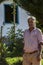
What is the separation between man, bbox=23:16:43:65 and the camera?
934cm

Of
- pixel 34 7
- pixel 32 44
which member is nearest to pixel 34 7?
pixel 34 7

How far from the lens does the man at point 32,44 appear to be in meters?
9.34

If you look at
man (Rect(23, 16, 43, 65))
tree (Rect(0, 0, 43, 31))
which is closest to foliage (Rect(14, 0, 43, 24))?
tree (Rect(0, 0, 43, 31))

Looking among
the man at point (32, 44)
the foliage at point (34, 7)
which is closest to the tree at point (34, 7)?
the foliage at point (34, 7)

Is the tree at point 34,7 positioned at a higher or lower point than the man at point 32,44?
higher

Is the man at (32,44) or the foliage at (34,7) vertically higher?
the foliage at (34,7)

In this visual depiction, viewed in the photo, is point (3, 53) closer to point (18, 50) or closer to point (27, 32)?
point (18, 50)

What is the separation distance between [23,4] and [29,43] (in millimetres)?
5452

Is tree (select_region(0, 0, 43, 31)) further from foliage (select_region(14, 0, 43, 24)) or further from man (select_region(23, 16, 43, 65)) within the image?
man (select_region(23, 16, 43, 65))

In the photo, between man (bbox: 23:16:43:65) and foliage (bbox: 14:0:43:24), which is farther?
foliage (bbox: 14:0:43:24)

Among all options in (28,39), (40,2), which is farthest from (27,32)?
(40,2)

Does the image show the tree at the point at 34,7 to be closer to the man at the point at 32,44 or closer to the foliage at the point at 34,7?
the foliage at the point at 34,7

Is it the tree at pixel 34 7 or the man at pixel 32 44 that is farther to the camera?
the tree at pixel 34 7

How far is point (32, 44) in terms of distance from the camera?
935cm
